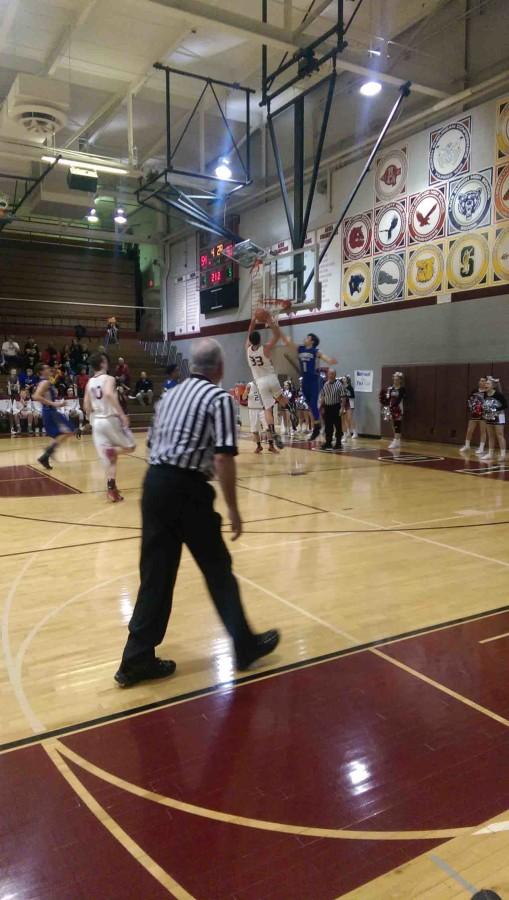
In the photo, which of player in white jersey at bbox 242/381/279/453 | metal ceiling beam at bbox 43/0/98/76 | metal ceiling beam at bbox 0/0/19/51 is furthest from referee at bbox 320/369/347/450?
metal ceiling beam at bbox 0/0/19/51

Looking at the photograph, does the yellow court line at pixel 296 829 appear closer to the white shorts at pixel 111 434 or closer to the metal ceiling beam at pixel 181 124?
the white shorts at pixel 111 434

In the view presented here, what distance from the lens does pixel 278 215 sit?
61.9 feet

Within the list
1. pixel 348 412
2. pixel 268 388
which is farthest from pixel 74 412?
pixel 268 388

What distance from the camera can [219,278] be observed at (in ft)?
67.4

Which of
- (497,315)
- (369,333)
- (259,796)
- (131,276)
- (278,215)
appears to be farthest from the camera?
(131,276)

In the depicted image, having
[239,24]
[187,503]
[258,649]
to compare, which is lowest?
[258,649]

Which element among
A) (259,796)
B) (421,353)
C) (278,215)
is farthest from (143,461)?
(278,215)

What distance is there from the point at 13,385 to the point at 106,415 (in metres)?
11.5

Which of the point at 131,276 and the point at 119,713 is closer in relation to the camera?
the point at 119,713

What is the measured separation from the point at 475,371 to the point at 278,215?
873 cm

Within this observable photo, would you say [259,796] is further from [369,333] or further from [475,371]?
[369,333]

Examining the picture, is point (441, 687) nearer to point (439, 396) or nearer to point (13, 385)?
point (439, 396)

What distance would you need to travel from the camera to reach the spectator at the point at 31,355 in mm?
19812

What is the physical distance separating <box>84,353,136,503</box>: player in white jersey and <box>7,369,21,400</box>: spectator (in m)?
10.9
